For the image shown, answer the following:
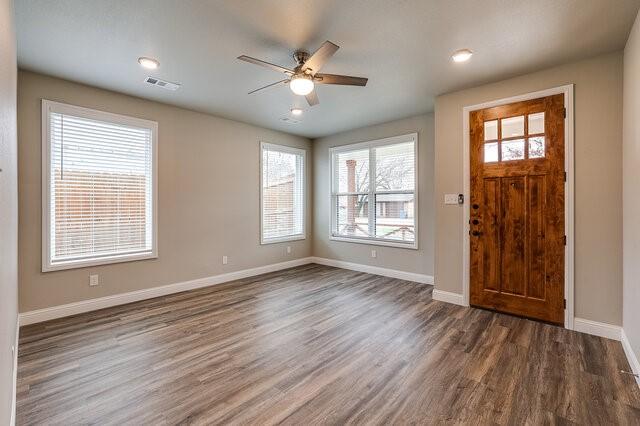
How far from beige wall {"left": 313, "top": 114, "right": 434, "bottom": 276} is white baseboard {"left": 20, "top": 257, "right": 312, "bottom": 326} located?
4.47ft

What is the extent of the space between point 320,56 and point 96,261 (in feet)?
11.5

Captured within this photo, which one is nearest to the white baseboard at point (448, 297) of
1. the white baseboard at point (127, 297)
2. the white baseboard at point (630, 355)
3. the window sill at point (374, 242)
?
the window sill at point (374, 242)

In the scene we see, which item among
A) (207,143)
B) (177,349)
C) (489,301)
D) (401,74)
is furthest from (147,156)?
(489,301)

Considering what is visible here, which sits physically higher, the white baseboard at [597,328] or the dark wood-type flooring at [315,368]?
the white baseboard at [597,328]

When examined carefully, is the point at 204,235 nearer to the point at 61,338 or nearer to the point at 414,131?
the point at 61,338

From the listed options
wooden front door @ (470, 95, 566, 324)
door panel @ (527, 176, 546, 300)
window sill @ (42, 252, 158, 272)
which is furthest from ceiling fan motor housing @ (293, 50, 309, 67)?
window sill @ (42, 252, 158, 272)

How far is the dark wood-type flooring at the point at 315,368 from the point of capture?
191 cm

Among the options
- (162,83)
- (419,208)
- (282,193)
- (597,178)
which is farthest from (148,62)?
(597,178)

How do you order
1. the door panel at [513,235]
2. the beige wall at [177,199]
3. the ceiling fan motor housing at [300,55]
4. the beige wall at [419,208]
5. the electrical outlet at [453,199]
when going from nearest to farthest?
the ceiling fan motor housing at [300,55], the beige wall at [177,199], the door panel at [513,235], the electrical outlet at [453,199], the beige wall at [419,208]

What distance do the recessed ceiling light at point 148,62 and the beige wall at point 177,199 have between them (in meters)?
1.12

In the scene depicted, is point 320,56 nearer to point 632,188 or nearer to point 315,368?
point 315,368

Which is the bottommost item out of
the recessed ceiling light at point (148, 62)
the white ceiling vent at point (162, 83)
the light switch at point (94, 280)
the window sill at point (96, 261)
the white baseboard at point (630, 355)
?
the white baseboard at point (630, 355)

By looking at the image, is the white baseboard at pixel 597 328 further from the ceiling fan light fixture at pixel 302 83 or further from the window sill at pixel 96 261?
the window sill at pixel 96 261

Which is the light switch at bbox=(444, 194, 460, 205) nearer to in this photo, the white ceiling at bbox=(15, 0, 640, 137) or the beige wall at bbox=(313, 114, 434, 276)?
the beige wall at bbox=(313, 114, 434, 276)
